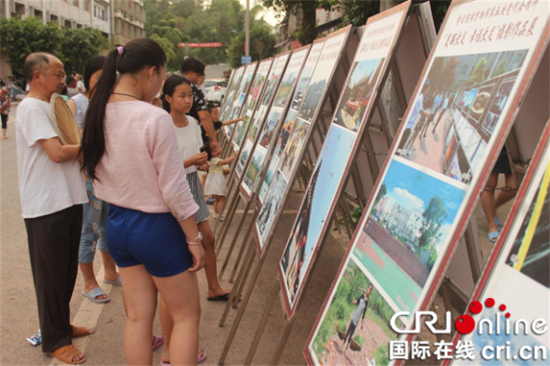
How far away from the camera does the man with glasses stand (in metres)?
5.20

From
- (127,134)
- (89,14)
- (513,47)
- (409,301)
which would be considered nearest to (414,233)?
(409,301)

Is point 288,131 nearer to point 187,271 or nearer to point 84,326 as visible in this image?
point 187,271

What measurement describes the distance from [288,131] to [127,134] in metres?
1.69

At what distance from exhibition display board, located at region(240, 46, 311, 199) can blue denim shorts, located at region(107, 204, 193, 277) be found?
176cm

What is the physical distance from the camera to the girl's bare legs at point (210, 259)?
3977 millimetres

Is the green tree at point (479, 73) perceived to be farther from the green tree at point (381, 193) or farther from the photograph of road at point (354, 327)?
the photograph of road at point (354, 327)

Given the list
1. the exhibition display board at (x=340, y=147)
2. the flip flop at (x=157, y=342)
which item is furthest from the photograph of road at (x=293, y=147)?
the flip flop at (x=157, y=342)

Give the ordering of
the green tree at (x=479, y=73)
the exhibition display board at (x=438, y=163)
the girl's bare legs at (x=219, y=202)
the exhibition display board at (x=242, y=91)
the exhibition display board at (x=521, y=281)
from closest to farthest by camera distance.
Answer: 1. the exhibition display board at (x=521, y=281)
2. the exhibition display board at (x=438, y=163)
3. the green tree at (x=479, y=73)
4. the girl's bare legs at (x=219, y=202)
5. the exhibition display board at (x=242, y=91)

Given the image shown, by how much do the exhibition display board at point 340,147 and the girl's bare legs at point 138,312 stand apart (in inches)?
26.8

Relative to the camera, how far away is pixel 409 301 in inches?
61.8

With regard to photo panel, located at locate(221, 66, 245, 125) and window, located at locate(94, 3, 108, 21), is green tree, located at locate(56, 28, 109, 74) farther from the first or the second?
photo panel, located at locate(221, 66, 245, 125)

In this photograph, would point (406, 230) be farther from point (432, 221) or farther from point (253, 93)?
point (253, 93)

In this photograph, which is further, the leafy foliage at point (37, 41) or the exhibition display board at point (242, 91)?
the leafy foliage at point (37, 41)

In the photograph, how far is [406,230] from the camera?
5.58 feet
